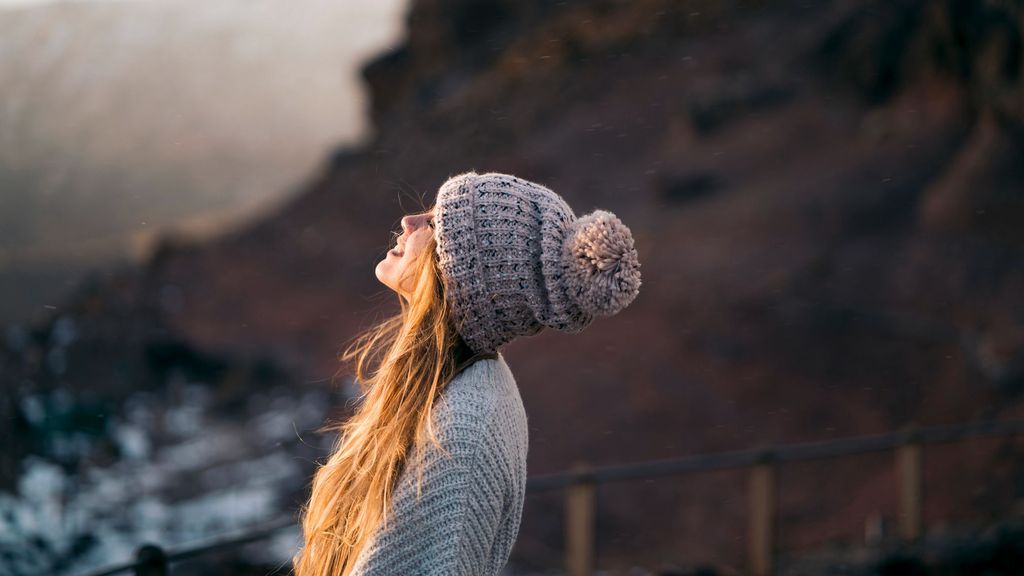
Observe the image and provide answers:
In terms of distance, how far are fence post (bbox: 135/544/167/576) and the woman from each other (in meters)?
0.95

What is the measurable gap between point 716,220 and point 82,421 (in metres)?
15.0

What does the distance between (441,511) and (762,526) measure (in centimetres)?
413

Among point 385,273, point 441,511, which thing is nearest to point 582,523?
point 385,273

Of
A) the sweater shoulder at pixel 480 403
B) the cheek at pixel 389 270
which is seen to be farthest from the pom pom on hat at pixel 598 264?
the cheek at pixel 389 270

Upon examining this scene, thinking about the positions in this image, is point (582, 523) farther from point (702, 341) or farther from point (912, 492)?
point (702, 341)

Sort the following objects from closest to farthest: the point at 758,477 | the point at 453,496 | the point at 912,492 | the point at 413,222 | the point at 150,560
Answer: the point at 453,496 < the point at 413,222 < the point at 150,560 < the point at 758,477 < the point at 912,492

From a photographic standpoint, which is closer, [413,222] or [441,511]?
[441,511]

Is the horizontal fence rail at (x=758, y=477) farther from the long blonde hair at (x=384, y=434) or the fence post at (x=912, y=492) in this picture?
the long blonde hair at (x=384, y=434)

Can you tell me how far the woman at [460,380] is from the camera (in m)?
1.62

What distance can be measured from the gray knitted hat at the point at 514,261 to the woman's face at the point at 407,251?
0.28ft

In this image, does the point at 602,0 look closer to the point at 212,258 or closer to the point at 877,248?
the point at 212,258

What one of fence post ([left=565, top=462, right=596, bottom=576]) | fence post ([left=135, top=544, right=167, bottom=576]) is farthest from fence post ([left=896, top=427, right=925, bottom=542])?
fence post ([left=135, top=544, right=167, bottom=576])

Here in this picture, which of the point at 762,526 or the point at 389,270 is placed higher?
the point at 762,526

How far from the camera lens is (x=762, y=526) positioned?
5379mm
